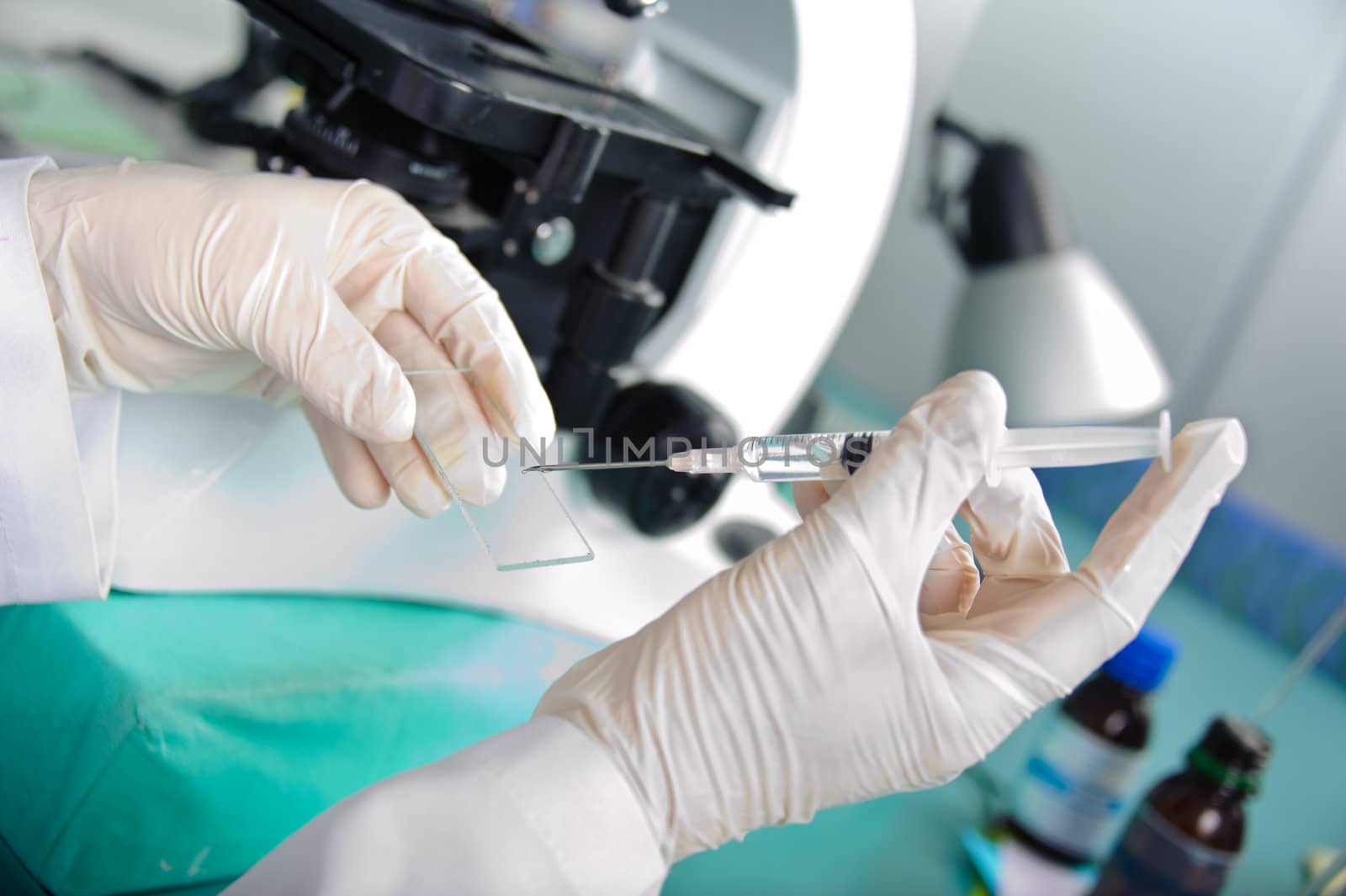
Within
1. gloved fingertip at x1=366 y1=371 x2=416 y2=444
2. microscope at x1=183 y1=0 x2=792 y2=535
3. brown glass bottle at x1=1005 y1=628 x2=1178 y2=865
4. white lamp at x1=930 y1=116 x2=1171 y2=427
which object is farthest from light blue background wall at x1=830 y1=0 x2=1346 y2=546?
gloved fingertip at x1=366 y1=371 x2=416 y2=444

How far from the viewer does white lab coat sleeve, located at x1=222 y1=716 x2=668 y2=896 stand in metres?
0.36

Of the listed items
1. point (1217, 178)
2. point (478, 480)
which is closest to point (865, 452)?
point (478, 480)

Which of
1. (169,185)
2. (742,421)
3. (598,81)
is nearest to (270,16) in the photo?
(169,185)

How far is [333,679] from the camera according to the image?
1.85ft

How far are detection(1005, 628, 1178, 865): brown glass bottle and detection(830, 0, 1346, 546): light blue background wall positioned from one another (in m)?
0.95

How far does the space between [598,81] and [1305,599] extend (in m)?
1.32

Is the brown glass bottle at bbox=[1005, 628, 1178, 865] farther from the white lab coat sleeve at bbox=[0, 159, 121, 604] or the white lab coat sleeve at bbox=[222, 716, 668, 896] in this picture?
the white lab coat sleeve at bbox=[0, 159, 121, 604]

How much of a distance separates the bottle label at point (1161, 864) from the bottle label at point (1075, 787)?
1.1 inches

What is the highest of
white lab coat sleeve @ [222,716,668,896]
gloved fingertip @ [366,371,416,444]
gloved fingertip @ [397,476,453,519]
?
gloved fingertip @ [366,371,416,444]

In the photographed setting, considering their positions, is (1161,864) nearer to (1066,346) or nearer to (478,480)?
(1066,346)

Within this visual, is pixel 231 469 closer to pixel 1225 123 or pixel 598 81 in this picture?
pixel 598 81

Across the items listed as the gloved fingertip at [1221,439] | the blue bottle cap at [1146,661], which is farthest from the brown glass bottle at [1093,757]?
the gloved fingertip at [1221,439]

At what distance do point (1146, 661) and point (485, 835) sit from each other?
598 mm

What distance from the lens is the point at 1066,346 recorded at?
1000 millimetres
